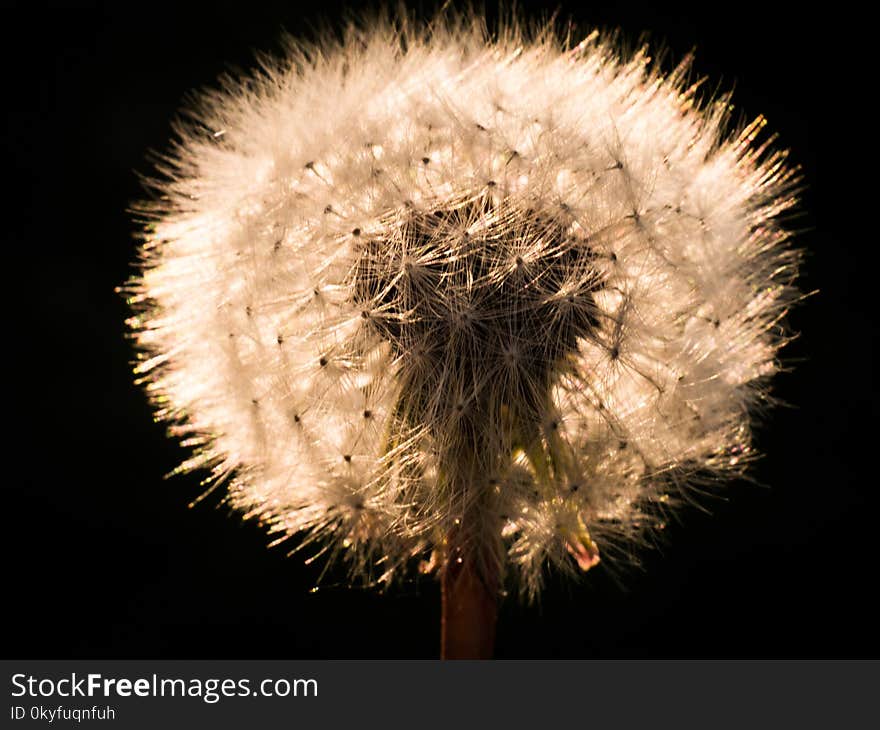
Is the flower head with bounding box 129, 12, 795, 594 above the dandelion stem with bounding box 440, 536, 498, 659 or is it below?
above

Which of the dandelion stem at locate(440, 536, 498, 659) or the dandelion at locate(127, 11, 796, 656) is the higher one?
the dandelion at locate(127, 11, 796, 656)

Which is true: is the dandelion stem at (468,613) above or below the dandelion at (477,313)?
below

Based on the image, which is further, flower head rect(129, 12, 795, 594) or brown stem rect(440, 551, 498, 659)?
brown stem rect(440, 551, 498, 659)

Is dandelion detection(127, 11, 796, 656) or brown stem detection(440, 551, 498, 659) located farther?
brown stem detection(440, 551, 498, 659)

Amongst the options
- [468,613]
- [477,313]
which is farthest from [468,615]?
[477,313]

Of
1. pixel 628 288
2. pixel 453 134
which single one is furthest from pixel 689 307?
pixel 453 134

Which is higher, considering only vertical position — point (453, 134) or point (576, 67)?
point (576, 67)

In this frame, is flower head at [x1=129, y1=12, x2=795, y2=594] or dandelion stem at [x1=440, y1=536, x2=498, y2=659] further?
dandelion stem at [x1=440, y1=536, x2=498, y2=659]

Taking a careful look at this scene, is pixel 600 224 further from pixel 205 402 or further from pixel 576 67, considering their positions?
pixel 205 402
